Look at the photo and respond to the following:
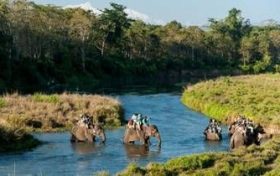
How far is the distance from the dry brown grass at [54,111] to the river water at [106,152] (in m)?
2.28

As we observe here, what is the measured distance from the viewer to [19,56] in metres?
106

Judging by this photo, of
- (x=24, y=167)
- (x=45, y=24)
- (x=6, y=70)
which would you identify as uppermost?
(x=45, y=24)

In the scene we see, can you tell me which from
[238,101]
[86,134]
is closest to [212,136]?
[86,134]

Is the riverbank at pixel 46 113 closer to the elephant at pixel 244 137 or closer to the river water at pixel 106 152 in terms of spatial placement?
the river water at pixel 106 152

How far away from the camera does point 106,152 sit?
135 ft

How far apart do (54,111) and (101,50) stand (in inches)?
3544

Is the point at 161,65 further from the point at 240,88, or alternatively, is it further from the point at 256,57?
the point at 240,88

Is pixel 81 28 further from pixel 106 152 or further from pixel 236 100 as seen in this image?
pixel 106 152

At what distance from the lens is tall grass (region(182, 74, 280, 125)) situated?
59.1 metres

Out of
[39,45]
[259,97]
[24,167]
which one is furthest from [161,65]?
[24,167]

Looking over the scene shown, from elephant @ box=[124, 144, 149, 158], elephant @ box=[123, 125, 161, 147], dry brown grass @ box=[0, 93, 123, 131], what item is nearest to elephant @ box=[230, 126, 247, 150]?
elephant @ box=[123, 125, 161, 147]

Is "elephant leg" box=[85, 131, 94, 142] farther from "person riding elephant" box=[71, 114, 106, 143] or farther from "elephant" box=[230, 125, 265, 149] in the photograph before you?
"elephant" box=[230, 125, 265, 149]

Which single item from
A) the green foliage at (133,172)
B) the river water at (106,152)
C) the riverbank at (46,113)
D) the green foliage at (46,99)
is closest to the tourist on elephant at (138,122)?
the river water at (106,152)

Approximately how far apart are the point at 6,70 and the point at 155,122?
4444cm
